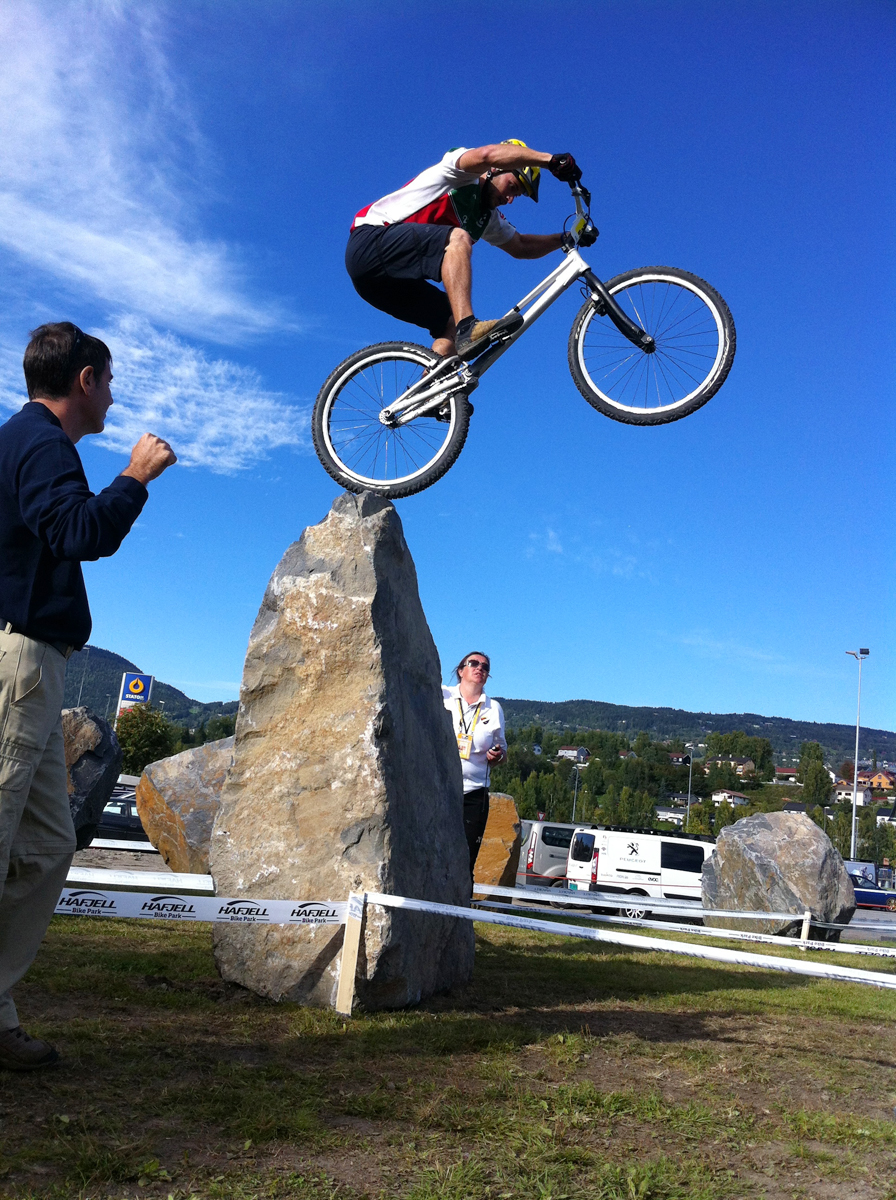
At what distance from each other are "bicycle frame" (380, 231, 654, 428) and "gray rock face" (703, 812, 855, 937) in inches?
340

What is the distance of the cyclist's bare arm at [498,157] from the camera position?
5.08 metres

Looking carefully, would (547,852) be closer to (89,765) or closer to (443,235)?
(89,765)

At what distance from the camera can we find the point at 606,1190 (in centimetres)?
258

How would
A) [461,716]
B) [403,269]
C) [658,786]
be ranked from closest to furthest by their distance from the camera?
[403,269] < [461,716] < [658,786]

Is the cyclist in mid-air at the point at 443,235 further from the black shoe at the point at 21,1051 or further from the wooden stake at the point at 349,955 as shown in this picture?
the black shoe at the point at 21,1051

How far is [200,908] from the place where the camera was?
166 inches

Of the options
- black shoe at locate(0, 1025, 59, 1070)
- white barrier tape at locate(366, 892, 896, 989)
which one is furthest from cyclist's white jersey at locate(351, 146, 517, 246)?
black shoe at locate(0, 1025, 59, 1070)

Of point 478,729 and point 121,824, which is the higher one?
point 478,729

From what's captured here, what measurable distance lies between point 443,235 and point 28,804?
146 inches

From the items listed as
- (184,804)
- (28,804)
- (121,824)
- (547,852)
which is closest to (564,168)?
(28,804)

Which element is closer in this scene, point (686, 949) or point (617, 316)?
point (686, 949)

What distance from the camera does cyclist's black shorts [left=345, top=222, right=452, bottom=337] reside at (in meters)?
5.16

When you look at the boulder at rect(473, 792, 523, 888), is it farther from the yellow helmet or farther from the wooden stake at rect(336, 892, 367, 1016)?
the yellow helmet

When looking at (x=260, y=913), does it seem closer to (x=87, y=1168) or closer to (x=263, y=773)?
(x=263, y=773)
